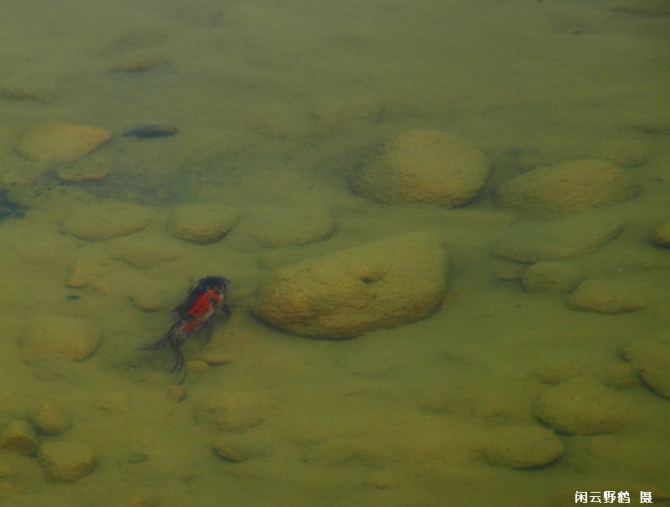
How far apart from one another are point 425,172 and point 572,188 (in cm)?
105

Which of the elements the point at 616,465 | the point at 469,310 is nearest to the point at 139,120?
the point at 469,310

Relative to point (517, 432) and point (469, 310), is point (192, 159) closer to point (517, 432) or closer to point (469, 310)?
point (469, 310)

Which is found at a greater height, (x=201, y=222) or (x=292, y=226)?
(x=201, y=222)

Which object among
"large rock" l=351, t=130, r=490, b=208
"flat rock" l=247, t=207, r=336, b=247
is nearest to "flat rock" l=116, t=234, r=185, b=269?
"flat rock" l=247, t=207, r=336, b=247

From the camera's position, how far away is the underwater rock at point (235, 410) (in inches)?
122

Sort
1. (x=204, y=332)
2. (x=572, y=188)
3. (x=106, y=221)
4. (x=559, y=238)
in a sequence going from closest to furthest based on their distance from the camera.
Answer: (x=204, y=332)
(x=559, y=238)
(x=572, y=188)
(x=106, y=221)

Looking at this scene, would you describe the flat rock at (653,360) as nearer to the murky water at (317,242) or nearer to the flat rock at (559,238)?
the murky water at (317,242)

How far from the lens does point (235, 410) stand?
3.13 metres

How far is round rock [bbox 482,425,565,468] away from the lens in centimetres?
271

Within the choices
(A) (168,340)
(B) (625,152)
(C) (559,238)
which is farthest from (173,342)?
(B) (625,152)

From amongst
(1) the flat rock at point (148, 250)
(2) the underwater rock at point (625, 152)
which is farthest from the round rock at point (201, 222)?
(2) the underwater rock at point (625, 152)

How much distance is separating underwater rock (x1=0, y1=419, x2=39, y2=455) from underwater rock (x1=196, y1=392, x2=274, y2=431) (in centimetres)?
75

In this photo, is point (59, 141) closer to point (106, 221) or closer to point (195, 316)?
point (106, 221)

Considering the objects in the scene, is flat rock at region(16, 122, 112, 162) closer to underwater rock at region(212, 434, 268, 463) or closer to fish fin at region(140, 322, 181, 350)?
fish fin at region(140, 322, 181, 350)
